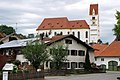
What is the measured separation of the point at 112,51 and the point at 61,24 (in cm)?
6485

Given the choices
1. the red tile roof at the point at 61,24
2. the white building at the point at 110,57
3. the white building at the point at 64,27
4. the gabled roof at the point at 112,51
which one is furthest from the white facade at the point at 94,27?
the white building at the point at 110,57

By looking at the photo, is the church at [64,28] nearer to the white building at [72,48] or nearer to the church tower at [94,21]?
the church tower at [94,21]

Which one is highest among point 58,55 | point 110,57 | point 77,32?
point 77,32

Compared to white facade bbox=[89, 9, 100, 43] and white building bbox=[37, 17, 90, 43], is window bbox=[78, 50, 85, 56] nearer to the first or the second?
white building bbox=[37, 17, 90, 43]

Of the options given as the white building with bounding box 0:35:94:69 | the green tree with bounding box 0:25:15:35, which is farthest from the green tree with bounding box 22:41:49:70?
the green tree with bounding box 0:25:15:35

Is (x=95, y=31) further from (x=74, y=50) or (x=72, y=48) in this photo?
(x=72, y=48)

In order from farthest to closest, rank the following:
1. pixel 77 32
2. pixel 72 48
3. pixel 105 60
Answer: pixel 77 32
pixel 105 60
pixel 72 48

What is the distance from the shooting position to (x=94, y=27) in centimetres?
16500

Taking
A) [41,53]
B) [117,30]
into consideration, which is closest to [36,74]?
[41,53]

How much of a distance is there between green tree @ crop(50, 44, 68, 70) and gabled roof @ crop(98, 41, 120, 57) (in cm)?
2433

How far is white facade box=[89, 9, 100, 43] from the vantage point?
15879 centimetres

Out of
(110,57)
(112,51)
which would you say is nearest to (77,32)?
(112,51)

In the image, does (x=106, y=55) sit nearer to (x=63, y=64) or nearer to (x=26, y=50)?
(x=63, y=64)

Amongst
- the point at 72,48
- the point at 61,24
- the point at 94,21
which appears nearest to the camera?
the point at 72,48
